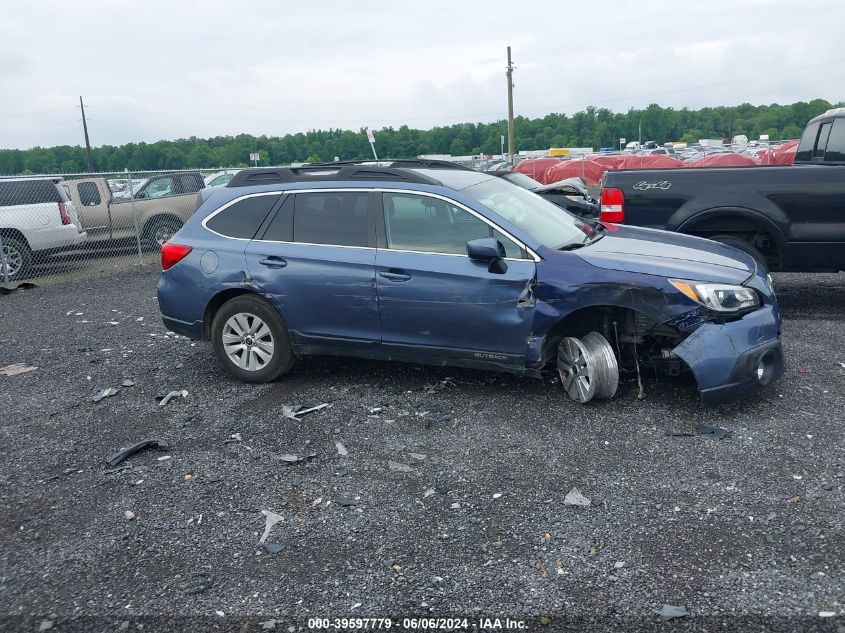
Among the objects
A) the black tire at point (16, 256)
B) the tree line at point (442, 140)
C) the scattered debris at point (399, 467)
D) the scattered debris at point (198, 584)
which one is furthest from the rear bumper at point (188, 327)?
the tree line at point (442, 140)

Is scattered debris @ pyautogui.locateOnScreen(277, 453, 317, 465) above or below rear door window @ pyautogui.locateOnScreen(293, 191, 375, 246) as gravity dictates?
below

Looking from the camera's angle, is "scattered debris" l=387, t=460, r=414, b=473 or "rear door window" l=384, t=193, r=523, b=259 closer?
"scattered debris" l=387, t=460, r=414, b=473

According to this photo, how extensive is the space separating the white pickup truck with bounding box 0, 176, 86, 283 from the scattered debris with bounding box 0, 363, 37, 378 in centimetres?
580

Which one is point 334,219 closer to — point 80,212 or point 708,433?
point 708,433

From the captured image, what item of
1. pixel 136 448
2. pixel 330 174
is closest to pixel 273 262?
pixel 330 174

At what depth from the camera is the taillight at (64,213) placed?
13297 mm

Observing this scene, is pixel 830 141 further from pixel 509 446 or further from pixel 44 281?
pixel 44 281

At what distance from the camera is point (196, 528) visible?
4.04 m

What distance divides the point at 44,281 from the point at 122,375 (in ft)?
24.1

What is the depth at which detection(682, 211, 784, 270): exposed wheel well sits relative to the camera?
774cm

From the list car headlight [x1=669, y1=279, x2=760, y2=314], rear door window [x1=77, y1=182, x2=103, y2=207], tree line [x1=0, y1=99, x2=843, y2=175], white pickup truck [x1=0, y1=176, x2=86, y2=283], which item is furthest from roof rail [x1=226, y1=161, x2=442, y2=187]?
tree line [x1=0, y1=99, x2=843, y2=175]

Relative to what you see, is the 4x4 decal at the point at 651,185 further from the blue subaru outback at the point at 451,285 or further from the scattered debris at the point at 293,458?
the scattered debris at the point at 293,458

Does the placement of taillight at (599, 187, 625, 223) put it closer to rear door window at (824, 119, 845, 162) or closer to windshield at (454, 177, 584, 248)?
windshield at (454, 177, 584, 248)

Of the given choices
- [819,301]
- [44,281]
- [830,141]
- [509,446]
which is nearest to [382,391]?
[509,446]
